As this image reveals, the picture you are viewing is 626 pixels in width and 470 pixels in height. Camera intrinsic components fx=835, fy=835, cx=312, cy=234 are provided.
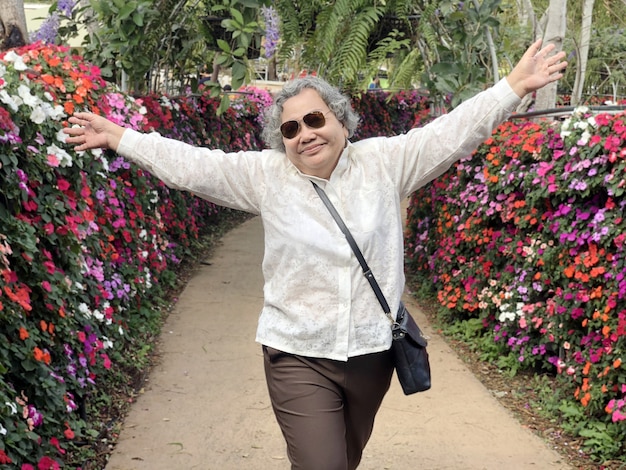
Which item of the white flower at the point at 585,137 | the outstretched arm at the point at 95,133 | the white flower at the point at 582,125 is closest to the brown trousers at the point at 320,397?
the outstretched arm at the point at 95,133

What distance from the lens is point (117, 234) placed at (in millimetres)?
5547

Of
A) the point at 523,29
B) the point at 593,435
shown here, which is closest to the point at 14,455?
the point at 593,435

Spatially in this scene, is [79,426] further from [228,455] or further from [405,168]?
[405,168]

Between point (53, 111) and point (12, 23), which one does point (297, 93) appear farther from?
point (12, 23)

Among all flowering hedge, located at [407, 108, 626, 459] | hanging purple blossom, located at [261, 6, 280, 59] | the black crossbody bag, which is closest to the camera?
the black crossbody bag

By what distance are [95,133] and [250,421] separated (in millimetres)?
2310

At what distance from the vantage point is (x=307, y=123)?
290cm

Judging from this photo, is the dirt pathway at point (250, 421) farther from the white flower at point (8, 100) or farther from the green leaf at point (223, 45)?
the green leaf at point (223, 45)

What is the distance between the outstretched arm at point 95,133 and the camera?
3.01 meters

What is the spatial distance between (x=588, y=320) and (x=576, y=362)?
0.28 meters

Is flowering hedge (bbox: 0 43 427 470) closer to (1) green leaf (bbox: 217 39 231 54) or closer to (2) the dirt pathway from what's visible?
(2) the dirt pathway

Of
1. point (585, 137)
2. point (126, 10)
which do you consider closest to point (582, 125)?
point (585, 137)

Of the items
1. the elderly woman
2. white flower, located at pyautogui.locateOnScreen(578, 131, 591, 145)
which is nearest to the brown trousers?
the elderly woman

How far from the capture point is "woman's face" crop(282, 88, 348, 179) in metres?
2.88
